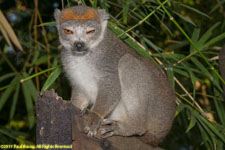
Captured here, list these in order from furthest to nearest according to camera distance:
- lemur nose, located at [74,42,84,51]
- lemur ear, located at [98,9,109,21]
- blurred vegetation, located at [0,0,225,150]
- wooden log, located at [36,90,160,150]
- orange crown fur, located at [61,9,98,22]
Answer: blurred vegetation, located at [0,0,225,150] < lemur ear, located at [98,9,109,21] < orange crown fur, located at [61,9,98,22] < lemur nose, located at [74,42,84,51] < wooden log, located at [36,90,160,150]

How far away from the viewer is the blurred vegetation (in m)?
5.67

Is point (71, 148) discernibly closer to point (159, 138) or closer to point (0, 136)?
point (159, 138)

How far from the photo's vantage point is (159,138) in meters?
5.30

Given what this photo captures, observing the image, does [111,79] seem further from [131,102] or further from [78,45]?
[78,45]

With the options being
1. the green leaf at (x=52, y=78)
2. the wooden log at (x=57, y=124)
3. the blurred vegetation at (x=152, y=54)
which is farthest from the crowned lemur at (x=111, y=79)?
the wooden log at (x=57, y=124)

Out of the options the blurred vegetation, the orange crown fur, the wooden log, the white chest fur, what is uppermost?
the orange crown fur

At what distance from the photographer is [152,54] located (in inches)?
222

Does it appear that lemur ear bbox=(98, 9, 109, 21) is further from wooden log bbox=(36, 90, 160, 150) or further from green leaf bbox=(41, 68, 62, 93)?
wooden log bbox=(36, 90, 160, 150)

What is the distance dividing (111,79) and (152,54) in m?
1.03

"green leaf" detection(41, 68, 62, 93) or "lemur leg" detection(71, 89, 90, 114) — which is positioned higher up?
"green leaf" detection(41, 68, 62, 93)

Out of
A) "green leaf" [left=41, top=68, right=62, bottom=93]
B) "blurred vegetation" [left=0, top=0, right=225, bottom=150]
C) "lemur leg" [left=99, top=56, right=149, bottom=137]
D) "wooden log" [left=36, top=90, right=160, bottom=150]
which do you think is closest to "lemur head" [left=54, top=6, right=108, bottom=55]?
"blurred vegetation" [left=0, top=0, right=225, bottom=150]

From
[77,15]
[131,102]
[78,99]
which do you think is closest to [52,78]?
[78,99]

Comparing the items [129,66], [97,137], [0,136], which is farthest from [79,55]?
[0,136]

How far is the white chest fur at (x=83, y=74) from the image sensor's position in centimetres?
507
